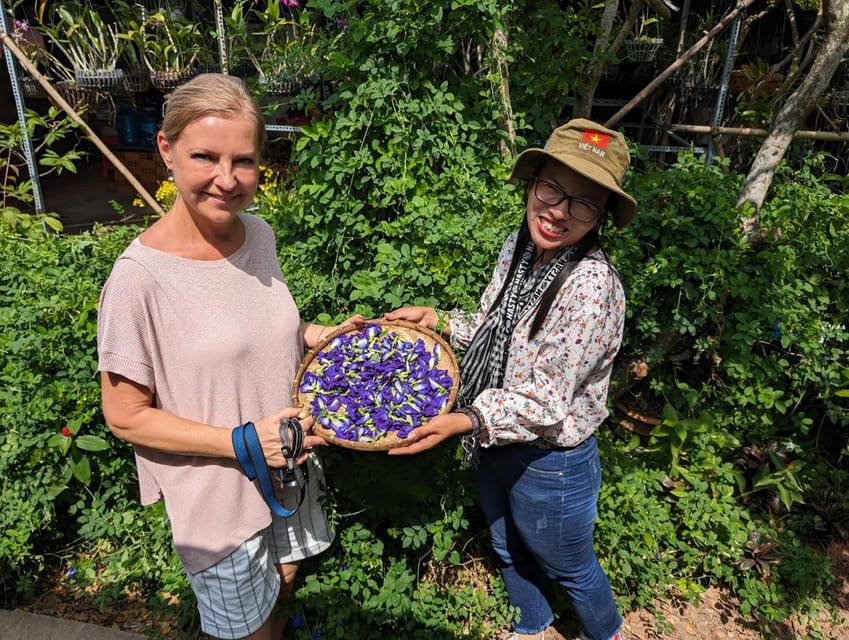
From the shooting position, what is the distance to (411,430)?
1.76 meters

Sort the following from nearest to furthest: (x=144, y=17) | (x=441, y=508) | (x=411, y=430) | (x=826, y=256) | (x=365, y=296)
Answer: (x=411, y=430), (x=441, y=508), (x=365, y=296), (x=826, y=256), (x=144, y=17)

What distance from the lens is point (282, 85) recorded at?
3.97 metres

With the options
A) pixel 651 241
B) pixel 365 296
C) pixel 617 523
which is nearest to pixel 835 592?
pixel 617 523

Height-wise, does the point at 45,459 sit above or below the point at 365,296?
below

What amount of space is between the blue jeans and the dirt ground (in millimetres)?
373

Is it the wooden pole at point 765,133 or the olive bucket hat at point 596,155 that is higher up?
the olive bucket hat at point 596,155

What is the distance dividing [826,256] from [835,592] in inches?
62.3

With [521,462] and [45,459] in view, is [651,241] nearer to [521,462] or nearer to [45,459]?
[521,462]

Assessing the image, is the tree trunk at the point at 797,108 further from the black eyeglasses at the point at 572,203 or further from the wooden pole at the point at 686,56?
the black eyeglasses at the point at 572,203

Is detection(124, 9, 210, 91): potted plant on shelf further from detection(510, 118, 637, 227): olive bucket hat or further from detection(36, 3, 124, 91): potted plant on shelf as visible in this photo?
detection(510, 118, 637, 227): olive bucket hat

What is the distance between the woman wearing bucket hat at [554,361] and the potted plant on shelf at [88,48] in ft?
11.5

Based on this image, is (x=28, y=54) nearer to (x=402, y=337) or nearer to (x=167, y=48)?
(x=167, y=48)

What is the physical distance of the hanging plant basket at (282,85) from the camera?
152 inches

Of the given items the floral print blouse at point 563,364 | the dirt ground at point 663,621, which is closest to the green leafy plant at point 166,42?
the dirt ground at point 663,621
